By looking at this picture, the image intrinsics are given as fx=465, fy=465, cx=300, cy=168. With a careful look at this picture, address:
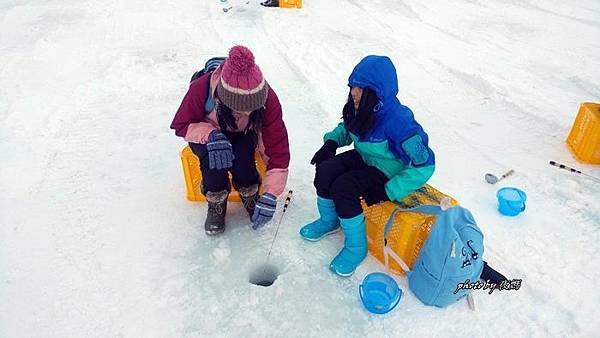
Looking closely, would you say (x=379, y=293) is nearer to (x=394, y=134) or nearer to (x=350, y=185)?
(x=350, y=185)

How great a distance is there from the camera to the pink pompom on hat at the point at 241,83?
8.43ft

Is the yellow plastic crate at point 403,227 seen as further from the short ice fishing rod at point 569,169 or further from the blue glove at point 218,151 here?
the short ice fishing rod at point 569,169

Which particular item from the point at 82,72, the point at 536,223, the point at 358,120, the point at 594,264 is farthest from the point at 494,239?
the point at 82,72

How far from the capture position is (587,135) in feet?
12.6

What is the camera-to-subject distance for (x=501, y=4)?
7871 millimetres

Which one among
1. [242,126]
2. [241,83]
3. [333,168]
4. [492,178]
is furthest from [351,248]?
[492,178]

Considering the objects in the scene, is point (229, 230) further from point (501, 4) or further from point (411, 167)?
point (501, 4)

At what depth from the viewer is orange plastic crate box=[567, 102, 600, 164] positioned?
379 cm

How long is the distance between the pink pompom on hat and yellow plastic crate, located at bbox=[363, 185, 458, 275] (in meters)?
0.97

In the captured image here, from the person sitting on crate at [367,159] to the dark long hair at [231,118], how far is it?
46 centimetres

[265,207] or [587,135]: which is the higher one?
[587,135]

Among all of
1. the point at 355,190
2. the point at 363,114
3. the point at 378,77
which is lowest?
the point at 355,190

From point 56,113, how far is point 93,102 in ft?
1.17

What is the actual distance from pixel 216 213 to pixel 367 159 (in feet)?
3.44
